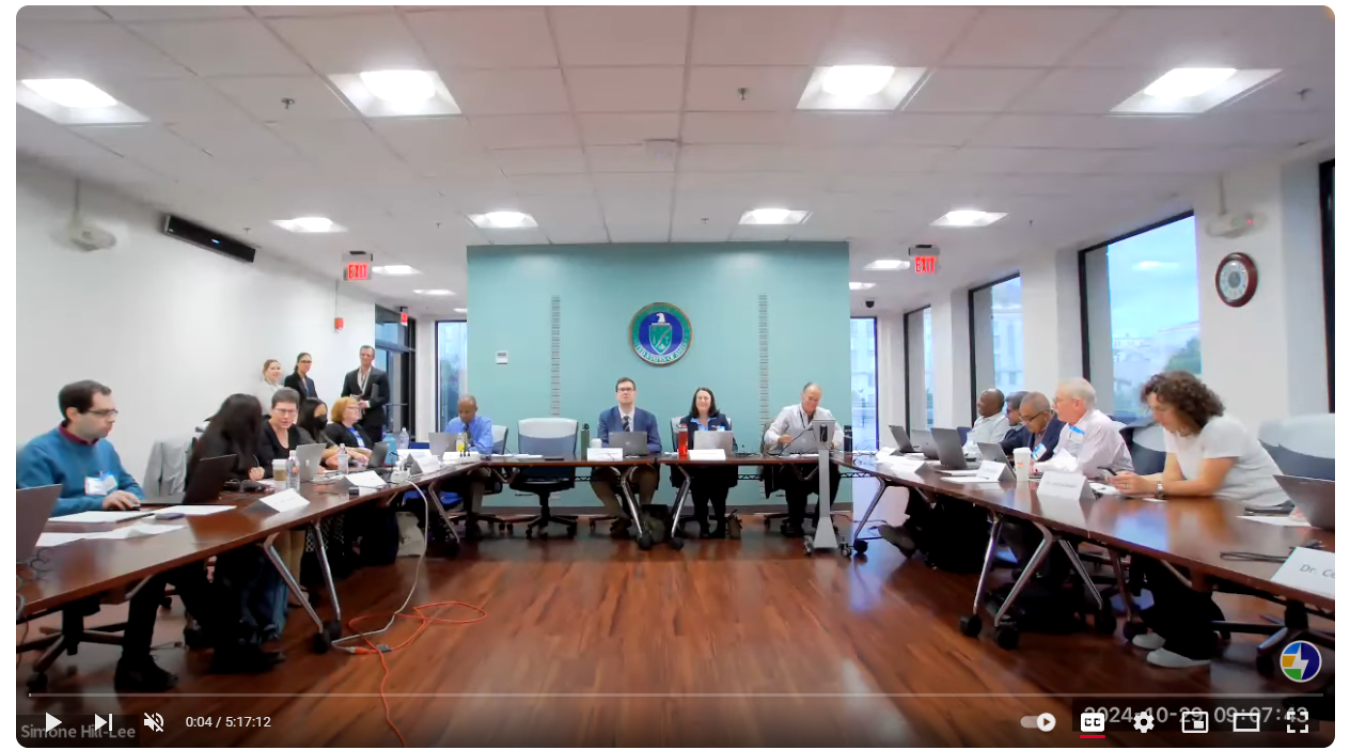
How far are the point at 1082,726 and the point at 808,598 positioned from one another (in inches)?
63.9

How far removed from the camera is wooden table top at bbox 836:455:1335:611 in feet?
5.53

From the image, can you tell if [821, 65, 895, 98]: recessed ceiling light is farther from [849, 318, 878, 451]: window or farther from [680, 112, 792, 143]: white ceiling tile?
[849, 318, 878, 451]: window

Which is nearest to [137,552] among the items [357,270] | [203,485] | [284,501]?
[284,501]

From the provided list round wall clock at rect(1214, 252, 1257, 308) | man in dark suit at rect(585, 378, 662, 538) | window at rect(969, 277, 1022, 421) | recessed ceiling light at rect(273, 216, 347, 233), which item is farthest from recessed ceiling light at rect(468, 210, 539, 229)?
window at rect(969, 277, 1022, 421)

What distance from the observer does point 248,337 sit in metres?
7.46

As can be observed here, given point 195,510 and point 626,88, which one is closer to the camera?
point 195,510

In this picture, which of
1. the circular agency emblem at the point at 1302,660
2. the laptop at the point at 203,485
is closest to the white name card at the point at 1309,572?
the circular agency emblem at the point at 1302,660

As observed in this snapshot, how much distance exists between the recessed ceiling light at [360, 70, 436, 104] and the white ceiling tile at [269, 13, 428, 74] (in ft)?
0.43

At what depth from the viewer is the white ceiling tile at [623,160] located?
181 inches

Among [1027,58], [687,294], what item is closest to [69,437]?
[1027,58]

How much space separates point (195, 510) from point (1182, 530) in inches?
140

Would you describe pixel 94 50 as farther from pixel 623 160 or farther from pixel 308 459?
pixel 623 160

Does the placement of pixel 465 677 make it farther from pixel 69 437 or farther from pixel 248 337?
pixel 248 337

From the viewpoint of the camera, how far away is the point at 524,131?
427 cm
